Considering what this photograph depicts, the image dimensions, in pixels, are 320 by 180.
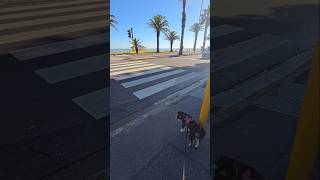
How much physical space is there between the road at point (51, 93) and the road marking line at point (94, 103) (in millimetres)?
24

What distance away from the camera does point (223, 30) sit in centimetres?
655

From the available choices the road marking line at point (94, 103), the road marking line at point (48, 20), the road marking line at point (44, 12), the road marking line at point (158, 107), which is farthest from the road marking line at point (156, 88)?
the road marking line at point (44, 12)

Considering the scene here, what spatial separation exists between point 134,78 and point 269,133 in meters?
7.23

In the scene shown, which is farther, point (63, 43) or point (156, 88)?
point (156, 88)

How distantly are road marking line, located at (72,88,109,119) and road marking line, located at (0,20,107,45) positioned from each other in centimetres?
404

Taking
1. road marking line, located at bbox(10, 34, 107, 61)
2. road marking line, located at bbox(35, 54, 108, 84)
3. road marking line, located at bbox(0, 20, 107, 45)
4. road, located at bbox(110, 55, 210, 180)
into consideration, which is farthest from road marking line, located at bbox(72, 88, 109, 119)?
road marking line, located at bbox(0, 20, 107, 45)

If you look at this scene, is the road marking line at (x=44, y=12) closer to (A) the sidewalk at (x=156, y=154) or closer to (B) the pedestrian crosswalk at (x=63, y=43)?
(B) the pedestrian crosswalk at (x=63, y=43)

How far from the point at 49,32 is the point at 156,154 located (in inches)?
260

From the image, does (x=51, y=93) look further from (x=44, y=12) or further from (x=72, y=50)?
(x=44, y=12)

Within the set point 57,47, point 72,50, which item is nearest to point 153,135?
point 72,50

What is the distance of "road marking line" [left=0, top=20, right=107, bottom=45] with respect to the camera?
7738 mm

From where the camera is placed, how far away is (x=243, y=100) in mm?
4461

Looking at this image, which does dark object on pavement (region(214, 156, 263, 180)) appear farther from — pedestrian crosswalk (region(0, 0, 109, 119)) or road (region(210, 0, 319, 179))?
pedestrian crosswalk (region(0, 0, 109, 119))

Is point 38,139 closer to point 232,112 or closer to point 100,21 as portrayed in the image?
point 232,112
